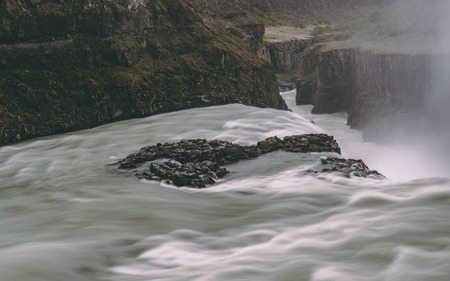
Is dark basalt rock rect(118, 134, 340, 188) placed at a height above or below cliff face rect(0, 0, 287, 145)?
below

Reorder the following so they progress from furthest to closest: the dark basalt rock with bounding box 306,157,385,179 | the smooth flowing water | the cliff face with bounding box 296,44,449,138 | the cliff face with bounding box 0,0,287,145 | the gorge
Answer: the cliff face with bounding box 296,44,449,138
the cliff face with bounding box 0,0,287,145
the dark basalt rock with bounding box 306,157,385,179
the gorge
the smooth flowing water

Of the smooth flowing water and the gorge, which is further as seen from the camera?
the gorge

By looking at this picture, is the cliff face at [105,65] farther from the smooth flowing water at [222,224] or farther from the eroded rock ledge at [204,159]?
the eroded rock ledge at [204,159]

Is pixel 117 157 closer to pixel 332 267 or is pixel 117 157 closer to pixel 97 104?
pixel 97 104

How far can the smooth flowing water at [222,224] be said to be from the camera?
6332 mm

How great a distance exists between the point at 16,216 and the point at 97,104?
25.9 ft

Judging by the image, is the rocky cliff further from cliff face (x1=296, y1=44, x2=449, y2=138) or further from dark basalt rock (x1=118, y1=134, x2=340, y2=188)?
dark basalt rock (x1=118, y1=134, x2=340, y2=188)

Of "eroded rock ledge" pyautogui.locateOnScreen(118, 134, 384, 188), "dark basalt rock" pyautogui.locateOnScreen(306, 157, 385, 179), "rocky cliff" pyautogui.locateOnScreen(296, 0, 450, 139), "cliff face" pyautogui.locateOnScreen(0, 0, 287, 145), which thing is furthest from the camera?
"rocky cliff" pyautogui.locateOnScreen(296, 0, 450, 139)

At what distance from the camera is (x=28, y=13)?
53.5ft

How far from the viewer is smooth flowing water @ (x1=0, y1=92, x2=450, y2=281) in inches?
249

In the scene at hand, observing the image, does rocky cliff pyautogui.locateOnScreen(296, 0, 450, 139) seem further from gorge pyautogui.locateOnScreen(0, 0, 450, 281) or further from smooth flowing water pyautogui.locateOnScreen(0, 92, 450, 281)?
smooth flowing water pyautogui.locateOnScreen(0, 92, 450, 281)

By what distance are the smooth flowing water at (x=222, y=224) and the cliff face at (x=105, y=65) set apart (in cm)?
318

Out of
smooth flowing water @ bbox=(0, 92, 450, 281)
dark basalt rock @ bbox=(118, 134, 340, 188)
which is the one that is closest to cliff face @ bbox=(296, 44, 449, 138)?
dark basalt rock @ bbox=(118, 134, 340, 188)

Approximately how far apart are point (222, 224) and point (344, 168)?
2.85 meters
